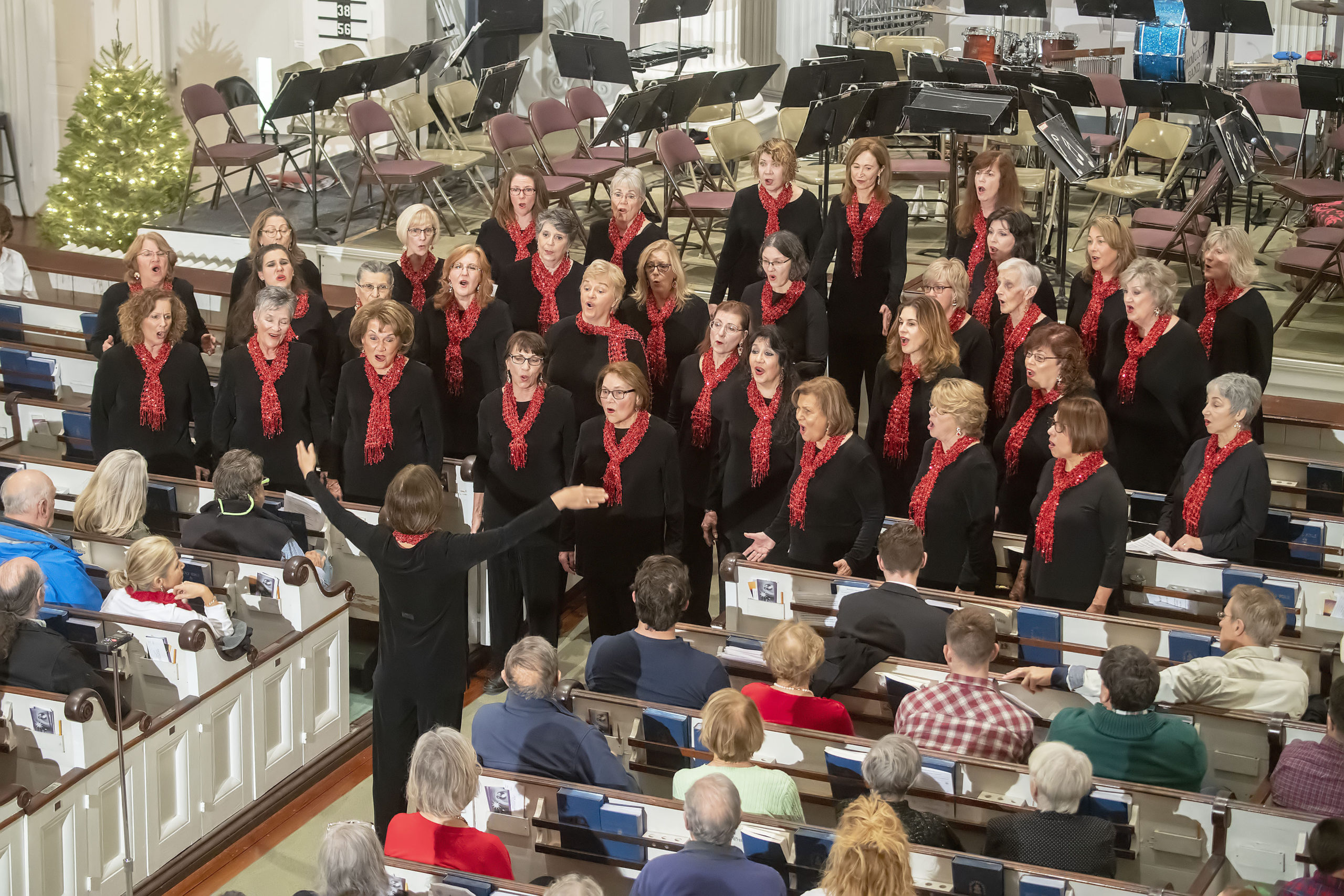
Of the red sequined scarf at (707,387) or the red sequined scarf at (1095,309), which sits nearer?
the red sequined scarf at (707,387)

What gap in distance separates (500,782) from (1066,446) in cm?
203

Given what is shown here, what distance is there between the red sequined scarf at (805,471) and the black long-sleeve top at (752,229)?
65.1 inches

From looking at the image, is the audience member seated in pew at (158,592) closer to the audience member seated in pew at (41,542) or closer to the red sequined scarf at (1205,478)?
the audience member seated in pew at (41,542)

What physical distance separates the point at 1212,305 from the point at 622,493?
2404 mm

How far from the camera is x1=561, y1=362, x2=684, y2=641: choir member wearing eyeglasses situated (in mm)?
5152

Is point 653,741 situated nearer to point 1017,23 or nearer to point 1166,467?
point 1166,467

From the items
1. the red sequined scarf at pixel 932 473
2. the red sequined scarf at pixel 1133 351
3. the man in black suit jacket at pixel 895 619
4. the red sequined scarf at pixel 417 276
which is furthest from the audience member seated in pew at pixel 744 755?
the red sequined scarf at pixel 417 276

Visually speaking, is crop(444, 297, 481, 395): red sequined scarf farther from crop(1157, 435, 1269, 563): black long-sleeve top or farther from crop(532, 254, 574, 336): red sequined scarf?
crop(1157, 435, 1269, 563): black long-sleeve top

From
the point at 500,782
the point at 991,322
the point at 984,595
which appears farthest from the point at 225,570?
the point at 991,322

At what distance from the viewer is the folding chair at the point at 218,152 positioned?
9.75 m

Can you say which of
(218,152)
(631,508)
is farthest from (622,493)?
(218,152)

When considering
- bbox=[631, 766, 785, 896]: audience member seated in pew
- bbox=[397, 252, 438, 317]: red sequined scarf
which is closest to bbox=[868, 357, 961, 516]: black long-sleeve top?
bbox=[397, 252, 438, 317]: red sequined scarf

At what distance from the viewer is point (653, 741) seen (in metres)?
4.24

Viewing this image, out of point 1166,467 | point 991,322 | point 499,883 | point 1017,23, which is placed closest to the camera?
point 499,883
